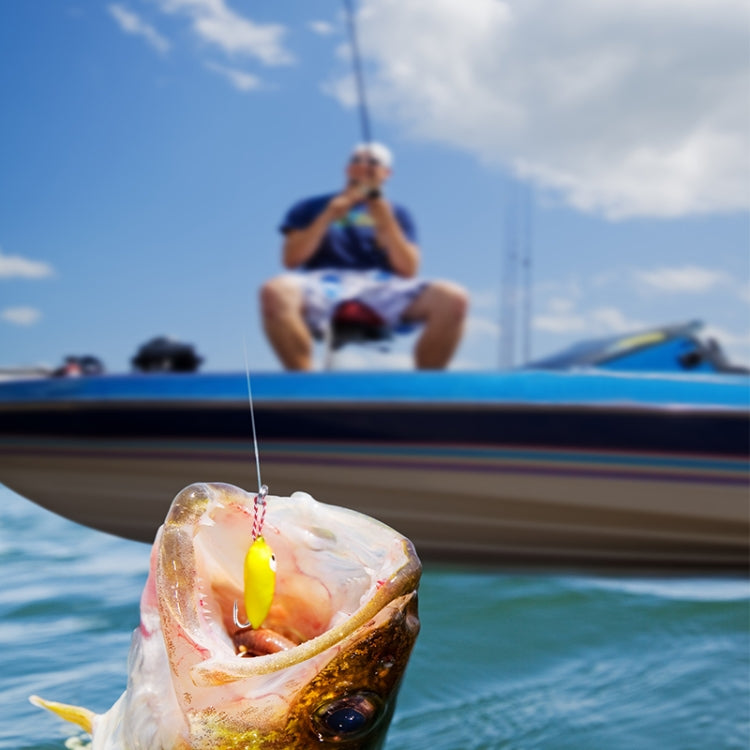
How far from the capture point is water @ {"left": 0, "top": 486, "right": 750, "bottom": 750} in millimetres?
1771

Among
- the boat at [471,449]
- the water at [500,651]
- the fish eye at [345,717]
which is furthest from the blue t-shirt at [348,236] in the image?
the fish eye at [345,717]

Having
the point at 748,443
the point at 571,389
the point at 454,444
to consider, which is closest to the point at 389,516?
the point at 454,444

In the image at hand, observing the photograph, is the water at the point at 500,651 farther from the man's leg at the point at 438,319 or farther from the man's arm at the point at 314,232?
the man's arm at the point at 314,232

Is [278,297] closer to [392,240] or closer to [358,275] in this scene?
[358,275]

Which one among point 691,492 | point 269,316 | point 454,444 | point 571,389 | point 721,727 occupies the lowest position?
point 721,727

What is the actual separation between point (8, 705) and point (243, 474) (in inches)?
51.3

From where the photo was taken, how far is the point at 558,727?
1799 millimetres

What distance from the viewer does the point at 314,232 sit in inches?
129

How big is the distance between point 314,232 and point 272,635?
2.39 meters

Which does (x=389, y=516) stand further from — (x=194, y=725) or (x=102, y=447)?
(x=194, y=725)

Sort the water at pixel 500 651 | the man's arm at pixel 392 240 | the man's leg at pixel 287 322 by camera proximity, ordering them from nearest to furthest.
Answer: the water at pixel 500 651
the man's leg at pixel 287 322
the man's arm at pixel 392 240

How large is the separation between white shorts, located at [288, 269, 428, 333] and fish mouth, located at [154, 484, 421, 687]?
2077 mm

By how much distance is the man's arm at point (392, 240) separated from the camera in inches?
128

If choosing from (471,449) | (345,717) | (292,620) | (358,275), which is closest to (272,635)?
(292,620)
